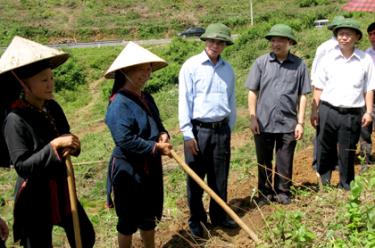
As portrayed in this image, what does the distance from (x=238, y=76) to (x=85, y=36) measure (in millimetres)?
22025

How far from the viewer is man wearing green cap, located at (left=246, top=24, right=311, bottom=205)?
4.04 m

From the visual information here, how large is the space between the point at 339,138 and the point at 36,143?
2712 millimetres

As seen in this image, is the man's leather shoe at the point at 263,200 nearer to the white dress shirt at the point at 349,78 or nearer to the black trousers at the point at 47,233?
the white dress shirt at the point at 349,78

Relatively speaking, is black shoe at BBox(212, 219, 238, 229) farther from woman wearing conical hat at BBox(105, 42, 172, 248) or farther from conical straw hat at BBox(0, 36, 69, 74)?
conical straw hat at BBox(0, 36, 69, 74)

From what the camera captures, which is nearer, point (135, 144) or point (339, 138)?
point (135, 144)

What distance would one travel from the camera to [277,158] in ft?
14.0

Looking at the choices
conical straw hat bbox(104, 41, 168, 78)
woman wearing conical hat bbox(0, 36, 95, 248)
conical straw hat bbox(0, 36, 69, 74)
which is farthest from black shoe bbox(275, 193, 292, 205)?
conical straw hat bbox(0, 36, 69, 74)

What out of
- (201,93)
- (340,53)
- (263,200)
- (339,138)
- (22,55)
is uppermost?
(22,55)

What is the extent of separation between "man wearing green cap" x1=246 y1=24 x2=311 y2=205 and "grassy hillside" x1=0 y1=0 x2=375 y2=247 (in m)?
0.41

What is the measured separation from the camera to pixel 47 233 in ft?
9.51

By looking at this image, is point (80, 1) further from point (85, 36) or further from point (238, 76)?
point (238, 76)

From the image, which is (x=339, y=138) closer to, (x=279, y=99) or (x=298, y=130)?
(x=298, y=130)

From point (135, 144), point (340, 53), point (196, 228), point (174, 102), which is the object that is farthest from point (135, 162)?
point (174, 102)

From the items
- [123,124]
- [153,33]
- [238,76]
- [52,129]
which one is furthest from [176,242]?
[153,33]
